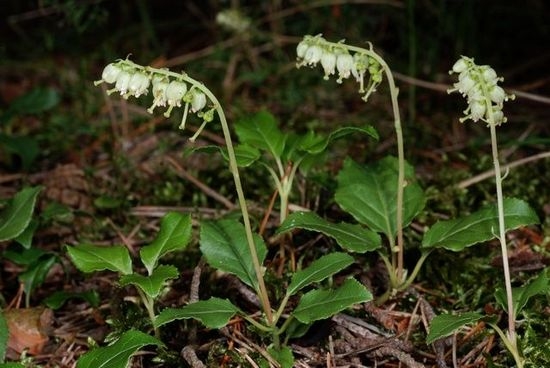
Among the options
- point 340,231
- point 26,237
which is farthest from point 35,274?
point 340,231

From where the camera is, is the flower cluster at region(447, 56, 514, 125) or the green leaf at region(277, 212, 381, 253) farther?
the green leaf at region(277, 212, 381, 253)

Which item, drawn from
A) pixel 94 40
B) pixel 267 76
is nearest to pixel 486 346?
pixel 267 76

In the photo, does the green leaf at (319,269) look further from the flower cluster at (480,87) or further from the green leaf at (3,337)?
the green leaf at (3,337)

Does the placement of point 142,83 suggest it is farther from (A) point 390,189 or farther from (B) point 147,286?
(A) point 390,189

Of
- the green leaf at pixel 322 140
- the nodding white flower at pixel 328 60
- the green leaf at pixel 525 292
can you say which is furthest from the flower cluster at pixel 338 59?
the green leaf at pixel 525 292

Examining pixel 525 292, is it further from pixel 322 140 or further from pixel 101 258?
pixel 101 258

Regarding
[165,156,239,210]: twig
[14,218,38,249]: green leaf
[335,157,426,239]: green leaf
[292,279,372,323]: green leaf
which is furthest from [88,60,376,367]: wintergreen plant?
[165,156,239,210]: twig

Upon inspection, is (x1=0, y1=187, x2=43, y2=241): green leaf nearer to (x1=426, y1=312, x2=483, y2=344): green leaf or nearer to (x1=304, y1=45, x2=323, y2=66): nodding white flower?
(x1=304, y1=45, x2=323, y2=66): nodding white flower
